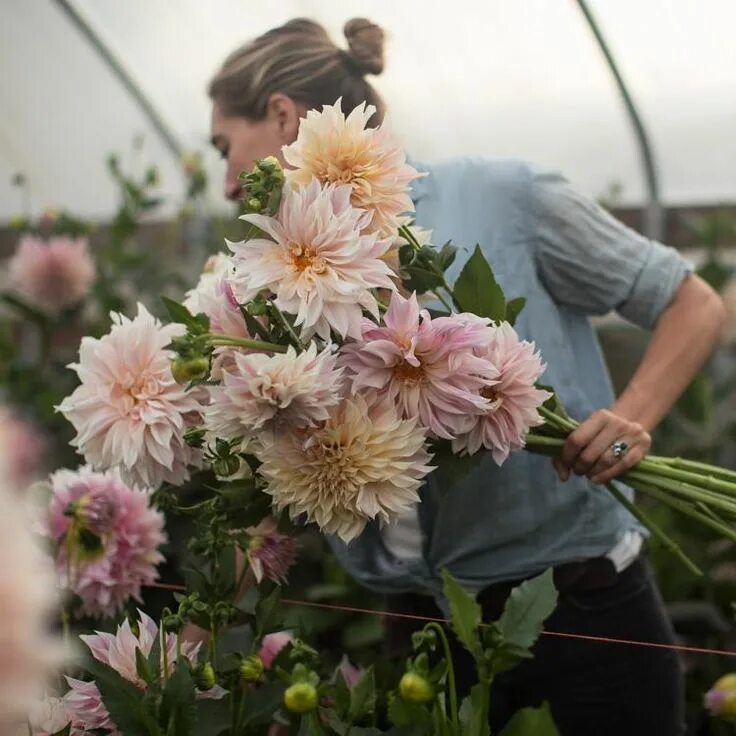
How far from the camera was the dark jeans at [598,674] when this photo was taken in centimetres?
94

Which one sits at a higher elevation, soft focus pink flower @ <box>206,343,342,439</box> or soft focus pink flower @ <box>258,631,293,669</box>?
soft focus pink flower @ <box>206,343,342,439</box>

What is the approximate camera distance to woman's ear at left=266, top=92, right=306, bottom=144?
85 centimetres

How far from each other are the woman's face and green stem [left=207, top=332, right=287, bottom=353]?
0.60 ft

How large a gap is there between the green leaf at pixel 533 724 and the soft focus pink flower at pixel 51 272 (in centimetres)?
157

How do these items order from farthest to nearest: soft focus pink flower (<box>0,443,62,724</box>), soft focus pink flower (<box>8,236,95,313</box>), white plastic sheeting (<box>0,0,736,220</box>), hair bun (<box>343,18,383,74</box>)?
soft focus pink flower (<box>8,236,95,313</box>) < white plastic sheeting (<box>0,0,736,220</box>) < hair bun (<box>343,18,383,74</box>) < soft focus pink flower (<box>0,443,62,724</box>)

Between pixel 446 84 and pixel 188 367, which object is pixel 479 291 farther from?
pixel 446 84

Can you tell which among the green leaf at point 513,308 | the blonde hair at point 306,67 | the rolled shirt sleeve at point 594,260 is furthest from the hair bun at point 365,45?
the green leaf at point 513,308

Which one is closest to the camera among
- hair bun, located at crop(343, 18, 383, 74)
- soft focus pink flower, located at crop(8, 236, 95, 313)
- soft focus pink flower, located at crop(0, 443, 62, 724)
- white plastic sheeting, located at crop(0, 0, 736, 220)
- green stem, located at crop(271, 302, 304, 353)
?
soft focus pink flower, located at crop(0, 443, 62, 724)

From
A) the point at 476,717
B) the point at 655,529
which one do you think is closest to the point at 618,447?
the point at 655,529

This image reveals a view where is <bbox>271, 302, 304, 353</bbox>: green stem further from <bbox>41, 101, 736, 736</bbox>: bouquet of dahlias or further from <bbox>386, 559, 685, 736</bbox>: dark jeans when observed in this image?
<bbox>386, 559, 685, 736</bbox>: dark jeans

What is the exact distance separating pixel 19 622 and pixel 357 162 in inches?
17.4

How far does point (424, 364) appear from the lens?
2.27 ft

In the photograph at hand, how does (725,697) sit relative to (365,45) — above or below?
below

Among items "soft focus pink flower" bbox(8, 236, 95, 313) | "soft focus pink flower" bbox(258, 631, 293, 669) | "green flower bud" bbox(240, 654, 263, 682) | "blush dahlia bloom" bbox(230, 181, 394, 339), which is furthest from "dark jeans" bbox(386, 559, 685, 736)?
"soft focus pink flower" bbox(8, 236, 95, 313)
